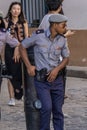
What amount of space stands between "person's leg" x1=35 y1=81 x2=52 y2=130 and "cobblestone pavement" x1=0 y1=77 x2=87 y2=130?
121 centimetres

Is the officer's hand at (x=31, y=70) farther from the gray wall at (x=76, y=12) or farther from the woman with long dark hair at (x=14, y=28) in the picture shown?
the gray wall at (x=76, y=12)

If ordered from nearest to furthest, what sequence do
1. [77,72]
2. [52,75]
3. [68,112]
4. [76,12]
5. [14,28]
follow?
[52,75] < [68,112] < [14,28] < [77,72] < [76,12]

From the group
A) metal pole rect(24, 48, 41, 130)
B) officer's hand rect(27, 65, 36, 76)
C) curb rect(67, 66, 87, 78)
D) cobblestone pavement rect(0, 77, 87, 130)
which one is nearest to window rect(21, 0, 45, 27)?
curb rect(67, 66, 87, 78)

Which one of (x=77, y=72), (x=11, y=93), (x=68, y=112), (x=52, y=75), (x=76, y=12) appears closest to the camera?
(x=52, y=75)

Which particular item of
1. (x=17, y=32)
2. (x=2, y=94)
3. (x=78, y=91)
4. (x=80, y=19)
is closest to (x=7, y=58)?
(x=17, y=32)

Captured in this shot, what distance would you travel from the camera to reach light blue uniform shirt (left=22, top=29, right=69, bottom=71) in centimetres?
576

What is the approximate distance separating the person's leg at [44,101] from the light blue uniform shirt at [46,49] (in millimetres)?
202

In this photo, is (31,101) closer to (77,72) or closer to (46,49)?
(46,49)

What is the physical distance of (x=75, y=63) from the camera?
11977mm

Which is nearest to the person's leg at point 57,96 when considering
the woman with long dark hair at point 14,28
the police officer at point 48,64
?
the police officer at point 48,64

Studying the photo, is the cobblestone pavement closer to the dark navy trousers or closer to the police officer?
the dark navy trousers

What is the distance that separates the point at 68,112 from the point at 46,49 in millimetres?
2443

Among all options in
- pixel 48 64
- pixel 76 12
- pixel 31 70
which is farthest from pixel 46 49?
pixel 76 12

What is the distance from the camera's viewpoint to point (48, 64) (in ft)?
18.9
